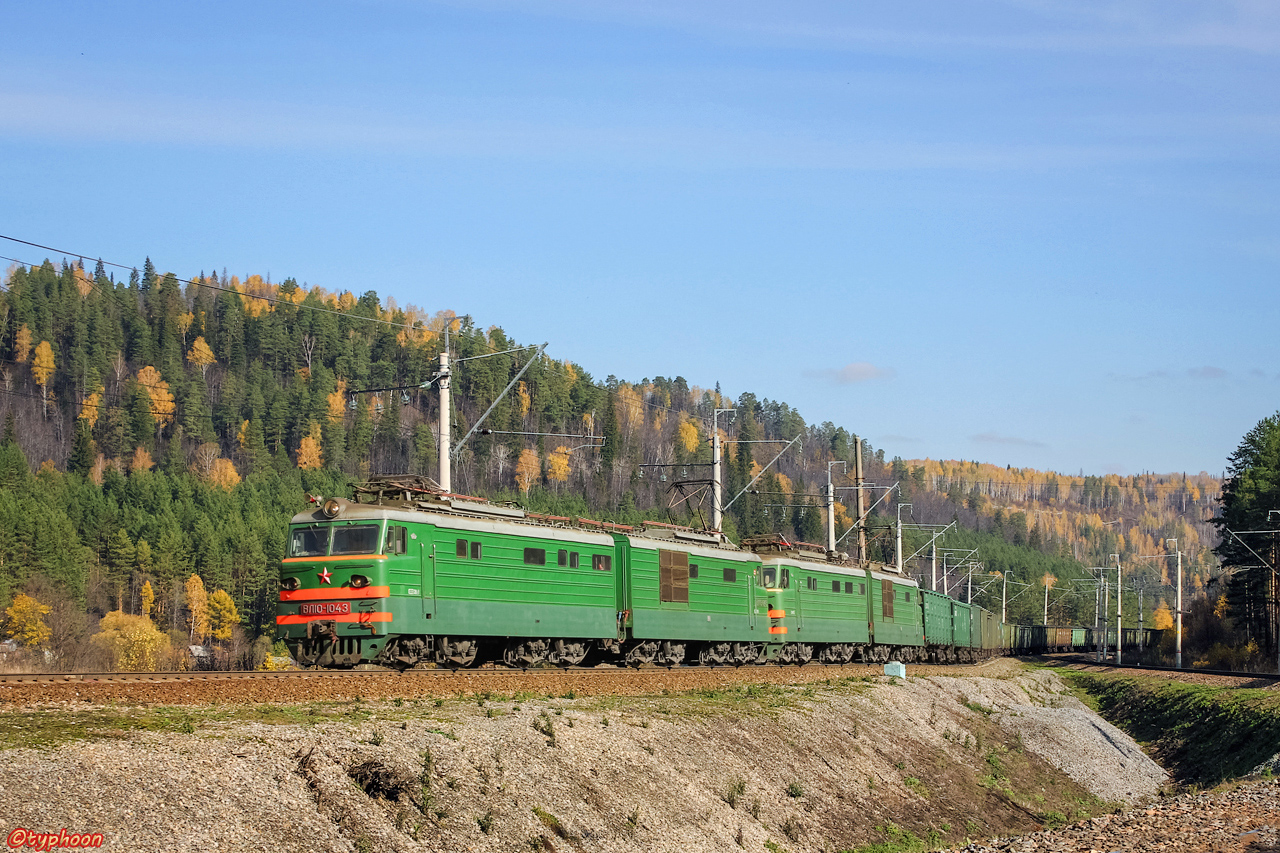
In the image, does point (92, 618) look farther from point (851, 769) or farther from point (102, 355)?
point (851, 769)

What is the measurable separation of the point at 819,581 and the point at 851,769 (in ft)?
59.6

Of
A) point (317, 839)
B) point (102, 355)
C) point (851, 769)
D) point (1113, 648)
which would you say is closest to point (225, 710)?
point (317, 839)

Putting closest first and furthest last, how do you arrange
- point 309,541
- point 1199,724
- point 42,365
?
1. point 309,541
2. point 1199,724
3. point 42,365

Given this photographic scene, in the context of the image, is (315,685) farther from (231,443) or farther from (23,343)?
(23,343)

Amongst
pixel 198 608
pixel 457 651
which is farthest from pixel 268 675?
pixel 198 608

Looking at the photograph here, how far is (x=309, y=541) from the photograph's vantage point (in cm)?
2856

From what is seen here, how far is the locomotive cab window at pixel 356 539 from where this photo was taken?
2786 cm

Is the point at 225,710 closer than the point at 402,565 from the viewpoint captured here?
Yes

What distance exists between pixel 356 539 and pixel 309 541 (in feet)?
4.21

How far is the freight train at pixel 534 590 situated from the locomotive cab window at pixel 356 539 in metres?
0.04

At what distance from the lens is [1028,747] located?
138 ft

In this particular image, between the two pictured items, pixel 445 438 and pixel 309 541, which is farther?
pixel 445 438

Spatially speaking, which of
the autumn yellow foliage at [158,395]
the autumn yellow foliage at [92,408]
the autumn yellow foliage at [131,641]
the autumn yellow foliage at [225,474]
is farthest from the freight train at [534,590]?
the autumn yellow foliage at [158,395]

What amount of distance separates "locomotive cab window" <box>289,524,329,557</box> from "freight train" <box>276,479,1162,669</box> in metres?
0.03
